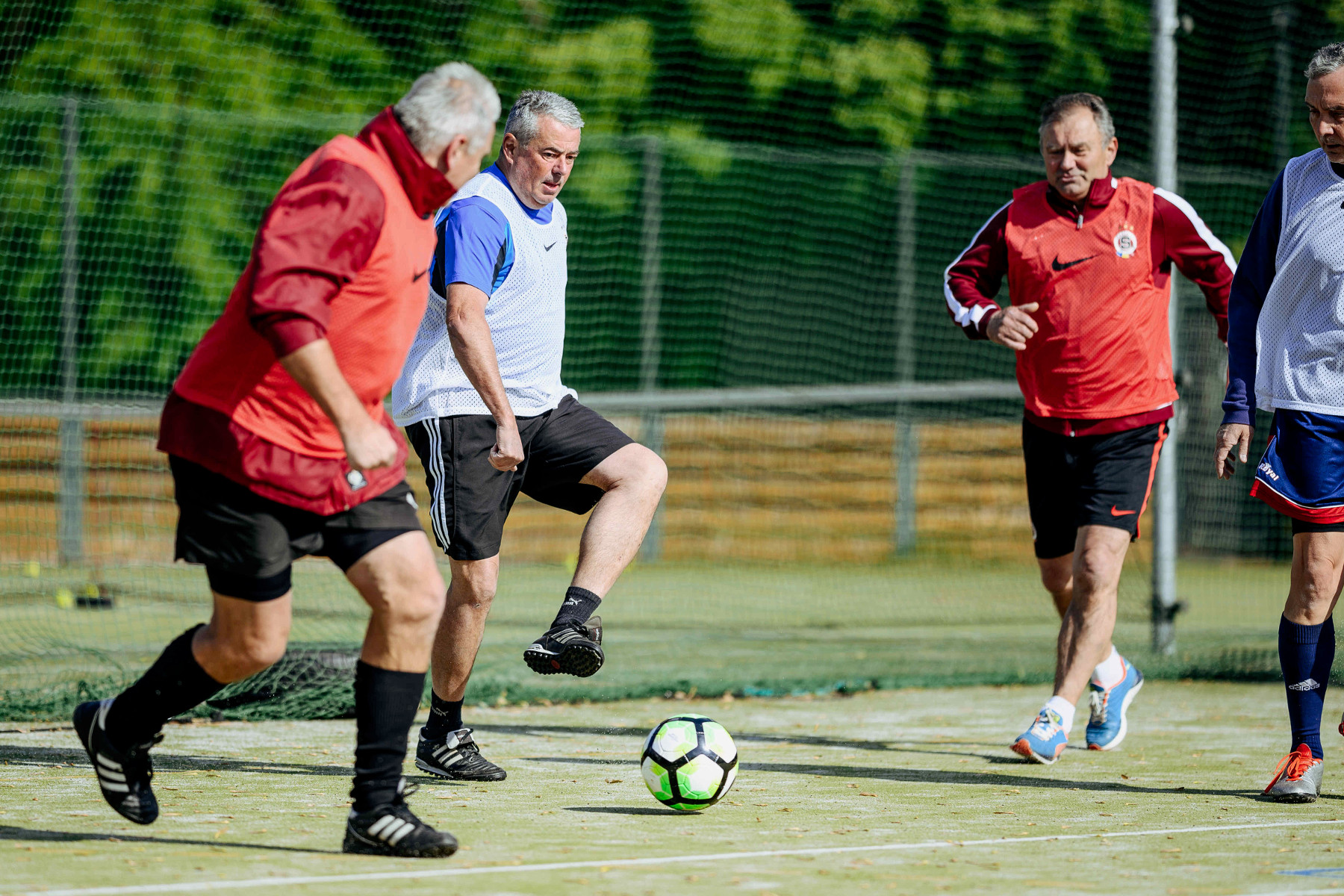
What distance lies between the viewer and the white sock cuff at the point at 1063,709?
20.4 feet

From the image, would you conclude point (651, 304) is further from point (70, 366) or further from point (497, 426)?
point (497, 426)

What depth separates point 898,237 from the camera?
675 inches

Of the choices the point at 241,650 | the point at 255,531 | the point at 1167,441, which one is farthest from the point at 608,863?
the point at 1167,441

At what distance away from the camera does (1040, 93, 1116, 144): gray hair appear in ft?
21.4

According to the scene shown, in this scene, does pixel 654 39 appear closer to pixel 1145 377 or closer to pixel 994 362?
pixel 994 362

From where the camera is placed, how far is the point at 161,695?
4.48 metres

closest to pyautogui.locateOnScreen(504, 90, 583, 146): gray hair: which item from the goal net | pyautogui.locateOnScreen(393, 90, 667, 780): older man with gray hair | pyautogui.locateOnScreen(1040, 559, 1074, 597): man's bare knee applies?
pyautogui.locateOnScreen(393, 90, 667, 780): older man with gray hair

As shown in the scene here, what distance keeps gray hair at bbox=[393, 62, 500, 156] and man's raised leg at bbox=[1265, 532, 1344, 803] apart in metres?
2.93

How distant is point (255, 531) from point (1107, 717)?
12.5ft

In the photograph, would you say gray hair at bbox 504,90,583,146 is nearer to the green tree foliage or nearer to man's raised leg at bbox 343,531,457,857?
man's raised leg at bbox 343,531,457,857

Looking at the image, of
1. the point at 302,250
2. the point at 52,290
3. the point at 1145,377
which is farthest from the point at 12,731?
the point at 52,290

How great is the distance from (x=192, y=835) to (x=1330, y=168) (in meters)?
4.11

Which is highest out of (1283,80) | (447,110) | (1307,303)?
(1283,80)

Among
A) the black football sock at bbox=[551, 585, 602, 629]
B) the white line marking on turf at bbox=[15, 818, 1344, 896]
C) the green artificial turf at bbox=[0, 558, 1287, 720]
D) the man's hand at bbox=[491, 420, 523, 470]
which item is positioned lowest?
the green artificial turf at bbox=[0, 558, 1287, 720]
